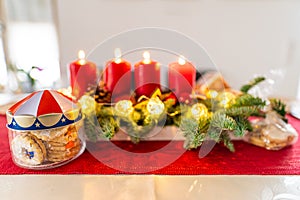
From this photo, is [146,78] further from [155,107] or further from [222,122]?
[222,122]

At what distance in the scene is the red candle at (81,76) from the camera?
2.44 feet

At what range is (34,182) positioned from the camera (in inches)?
20.3

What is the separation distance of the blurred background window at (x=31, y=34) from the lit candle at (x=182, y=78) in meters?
1.73

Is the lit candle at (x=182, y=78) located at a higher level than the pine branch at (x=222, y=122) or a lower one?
higher

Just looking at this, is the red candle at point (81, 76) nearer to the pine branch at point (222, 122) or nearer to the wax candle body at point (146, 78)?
the wax candle body at point (146, 78)

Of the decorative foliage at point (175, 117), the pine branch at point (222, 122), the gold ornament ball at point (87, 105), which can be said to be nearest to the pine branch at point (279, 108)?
the decorative foliage at point (175, 117)

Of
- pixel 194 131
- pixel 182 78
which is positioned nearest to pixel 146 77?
pixel 182 78

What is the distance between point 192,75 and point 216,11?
5.62 feet

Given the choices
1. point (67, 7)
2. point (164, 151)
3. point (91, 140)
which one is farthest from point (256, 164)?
point (67, 7)

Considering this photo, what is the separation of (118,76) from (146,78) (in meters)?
0.09

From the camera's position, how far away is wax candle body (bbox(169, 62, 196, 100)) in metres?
0.74

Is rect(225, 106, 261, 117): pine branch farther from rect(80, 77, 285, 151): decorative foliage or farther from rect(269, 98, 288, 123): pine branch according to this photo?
rect(269, 98, 288, 123): pine branch

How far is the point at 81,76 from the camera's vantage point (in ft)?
2.46

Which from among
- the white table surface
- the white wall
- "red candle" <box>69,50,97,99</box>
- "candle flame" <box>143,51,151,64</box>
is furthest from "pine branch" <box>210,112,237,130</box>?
the white wall
